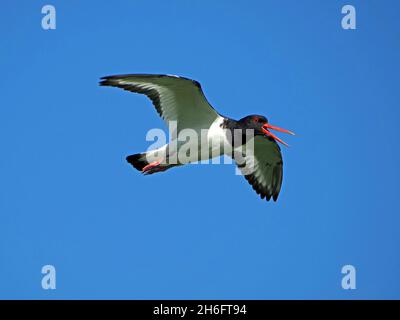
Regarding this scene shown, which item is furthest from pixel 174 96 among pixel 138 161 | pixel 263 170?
pixel 263 170

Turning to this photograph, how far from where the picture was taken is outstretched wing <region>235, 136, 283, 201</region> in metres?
12.8

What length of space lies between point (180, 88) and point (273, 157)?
8.19 ft

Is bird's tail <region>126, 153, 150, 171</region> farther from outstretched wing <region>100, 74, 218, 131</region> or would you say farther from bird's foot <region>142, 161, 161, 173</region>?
outstretched wing <region>100, 74, 218, 131</region>

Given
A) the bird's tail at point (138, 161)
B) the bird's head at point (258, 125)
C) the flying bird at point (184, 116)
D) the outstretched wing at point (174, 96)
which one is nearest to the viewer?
the outstretched wing at point (174, 96)

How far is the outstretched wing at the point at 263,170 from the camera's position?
12750 mm

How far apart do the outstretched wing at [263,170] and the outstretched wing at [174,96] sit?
1.50 m

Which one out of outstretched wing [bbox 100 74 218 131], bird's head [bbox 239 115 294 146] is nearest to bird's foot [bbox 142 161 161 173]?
outstretched wing [bbox 100 74 218 131]

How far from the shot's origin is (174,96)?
450 inches

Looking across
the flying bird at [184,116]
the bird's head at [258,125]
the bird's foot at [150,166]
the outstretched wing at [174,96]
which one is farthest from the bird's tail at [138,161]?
the bird's head at [258,125]

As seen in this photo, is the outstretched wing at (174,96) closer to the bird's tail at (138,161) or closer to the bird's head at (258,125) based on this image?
the bird's head at (258,125)
